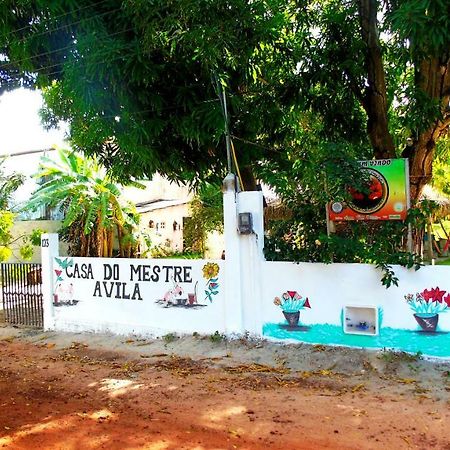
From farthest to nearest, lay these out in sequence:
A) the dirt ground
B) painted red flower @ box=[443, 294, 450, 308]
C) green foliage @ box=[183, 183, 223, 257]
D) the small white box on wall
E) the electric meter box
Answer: green foliage @ box=[183, 183, 223, 257]
the electric meter box
the small white box on wall
painted red flower @ box=[443, 294, 450, 308]
the dirt ground

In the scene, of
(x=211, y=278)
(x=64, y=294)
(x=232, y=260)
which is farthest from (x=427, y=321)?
(x=64, y=294)

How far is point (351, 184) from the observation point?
6.13 m

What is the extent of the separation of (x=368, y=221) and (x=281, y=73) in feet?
9.39

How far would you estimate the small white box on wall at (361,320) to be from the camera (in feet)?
20.9

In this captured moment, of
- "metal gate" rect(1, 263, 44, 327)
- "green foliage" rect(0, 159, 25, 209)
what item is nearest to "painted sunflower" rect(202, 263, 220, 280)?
"metal gate" rect(1, 263, 44, 327)

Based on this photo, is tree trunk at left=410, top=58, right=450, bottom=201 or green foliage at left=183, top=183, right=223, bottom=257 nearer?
tree trunk at left=410, top=58, right=450, bottom=201

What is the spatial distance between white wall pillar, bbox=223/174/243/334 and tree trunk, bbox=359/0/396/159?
2.22 meters

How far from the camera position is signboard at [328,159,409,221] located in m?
6.49

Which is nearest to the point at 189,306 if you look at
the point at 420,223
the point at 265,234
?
the point at 265,234

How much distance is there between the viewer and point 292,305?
6.92m

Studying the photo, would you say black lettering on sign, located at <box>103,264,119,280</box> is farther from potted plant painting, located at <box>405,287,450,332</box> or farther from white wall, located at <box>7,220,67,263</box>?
white wall, located at <box>7,220,67,263</box>

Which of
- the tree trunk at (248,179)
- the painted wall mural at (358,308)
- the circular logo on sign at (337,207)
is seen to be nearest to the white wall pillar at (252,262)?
the painted wall mural at (358,308)

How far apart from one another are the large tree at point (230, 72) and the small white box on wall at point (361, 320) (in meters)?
2.12

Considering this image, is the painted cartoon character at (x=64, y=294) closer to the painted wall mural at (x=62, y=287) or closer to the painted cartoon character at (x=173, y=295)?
the painted wall mural at (x=62, y=287)
